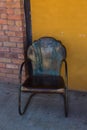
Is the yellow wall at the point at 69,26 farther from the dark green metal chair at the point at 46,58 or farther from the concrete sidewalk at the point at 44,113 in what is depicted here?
the concrete sidewalk at the point at 44,113

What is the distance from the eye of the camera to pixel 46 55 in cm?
334

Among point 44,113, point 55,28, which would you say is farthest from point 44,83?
point 55,28

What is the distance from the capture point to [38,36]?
11.7 feet

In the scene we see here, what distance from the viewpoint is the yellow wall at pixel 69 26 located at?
3.32m

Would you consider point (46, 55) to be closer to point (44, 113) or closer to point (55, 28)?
point (55, 28)

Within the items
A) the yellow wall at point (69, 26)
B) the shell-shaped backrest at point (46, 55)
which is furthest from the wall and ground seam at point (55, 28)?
the shell-shaped backrest at point (46, 55)

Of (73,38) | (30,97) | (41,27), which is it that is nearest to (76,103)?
(30,97)

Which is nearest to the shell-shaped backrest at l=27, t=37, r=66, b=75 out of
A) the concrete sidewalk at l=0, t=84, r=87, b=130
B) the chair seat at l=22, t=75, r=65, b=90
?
the chair seat at l=22, t=75, r=65, b=90

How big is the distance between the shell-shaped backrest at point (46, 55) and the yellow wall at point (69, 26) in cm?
21

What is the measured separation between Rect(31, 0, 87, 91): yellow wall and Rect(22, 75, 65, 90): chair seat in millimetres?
442

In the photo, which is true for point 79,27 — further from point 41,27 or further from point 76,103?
point 76,103

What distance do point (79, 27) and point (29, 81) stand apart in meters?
0.96

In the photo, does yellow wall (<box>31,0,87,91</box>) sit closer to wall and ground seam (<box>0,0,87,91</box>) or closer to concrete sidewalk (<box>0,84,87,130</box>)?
wall and ground seam (<box>0,0,87,91</box>)

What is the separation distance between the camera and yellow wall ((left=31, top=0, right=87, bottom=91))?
10.9 ft
